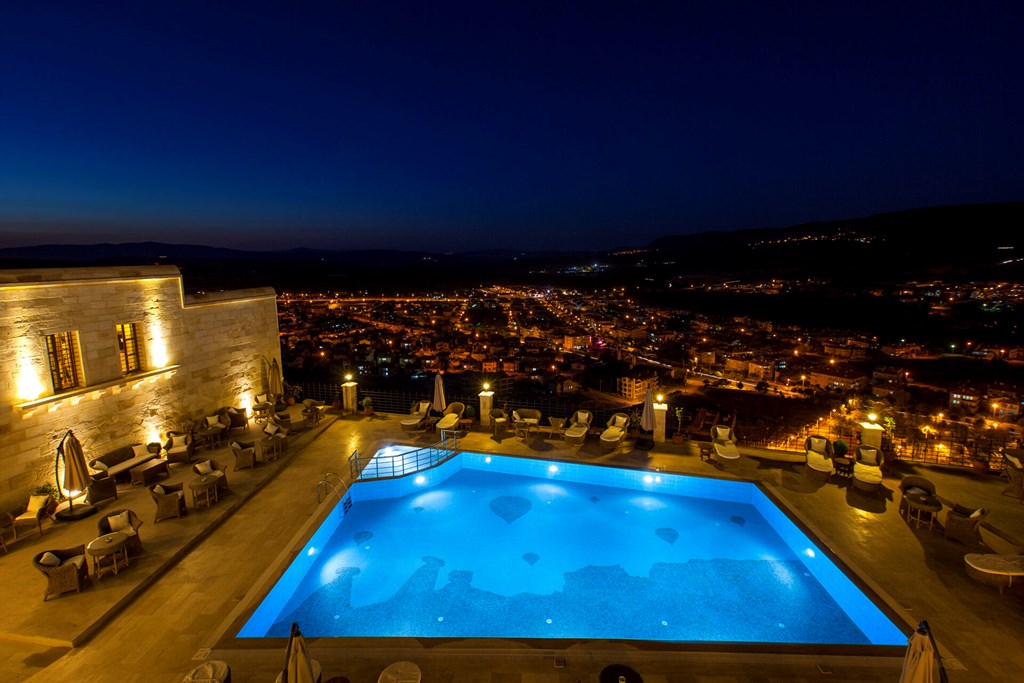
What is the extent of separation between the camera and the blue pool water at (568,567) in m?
6.63

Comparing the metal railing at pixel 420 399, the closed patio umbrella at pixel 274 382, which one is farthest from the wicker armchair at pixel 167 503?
the metal railing at pixel 420 399

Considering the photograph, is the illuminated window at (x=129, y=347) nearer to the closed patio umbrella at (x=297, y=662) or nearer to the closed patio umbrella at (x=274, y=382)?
the closed patio umbrella at (x=274, y=382)

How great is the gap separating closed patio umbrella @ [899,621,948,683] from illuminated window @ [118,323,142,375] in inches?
565

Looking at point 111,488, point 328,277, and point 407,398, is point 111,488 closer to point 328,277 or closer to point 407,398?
point 407,398

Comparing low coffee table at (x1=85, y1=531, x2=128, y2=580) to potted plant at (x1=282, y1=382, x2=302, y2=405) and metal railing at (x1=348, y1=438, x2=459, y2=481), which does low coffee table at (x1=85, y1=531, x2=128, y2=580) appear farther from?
potted plant at (x1=282, y1=382, x2=302, y2=405)

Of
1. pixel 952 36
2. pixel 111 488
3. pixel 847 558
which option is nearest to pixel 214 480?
pixel 111 488

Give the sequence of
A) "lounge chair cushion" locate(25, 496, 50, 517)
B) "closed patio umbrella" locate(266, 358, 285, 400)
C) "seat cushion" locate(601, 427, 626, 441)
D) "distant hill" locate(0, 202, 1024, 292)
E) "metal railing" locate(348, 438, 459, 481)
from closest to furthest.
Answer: "lounge chair cushion" locate(25, 496, 50, 517)
"metal railing" locate(348, 438, 459, 481)
"seat cushion" locate(601, 427, 626, 441)
"closed patio umbrella" locate(266, 358, 285, 400)
"distant hill" locate(0, 202, 1024, 292)

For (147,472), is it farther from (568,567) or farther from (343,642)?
(568,567)

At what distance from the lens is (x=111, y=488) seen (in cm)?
888

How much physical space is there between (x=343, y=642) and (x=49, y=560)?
4503mm

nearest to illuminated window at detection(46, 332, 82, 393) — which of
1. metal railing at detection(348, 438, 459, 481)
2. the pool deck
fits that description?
the pool deck

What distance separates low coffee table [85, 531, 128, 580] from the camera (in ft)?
21.8

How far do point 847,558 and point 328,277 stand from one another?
77408 mm

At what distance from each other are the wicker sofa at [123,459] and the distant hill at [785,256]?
10.2m
